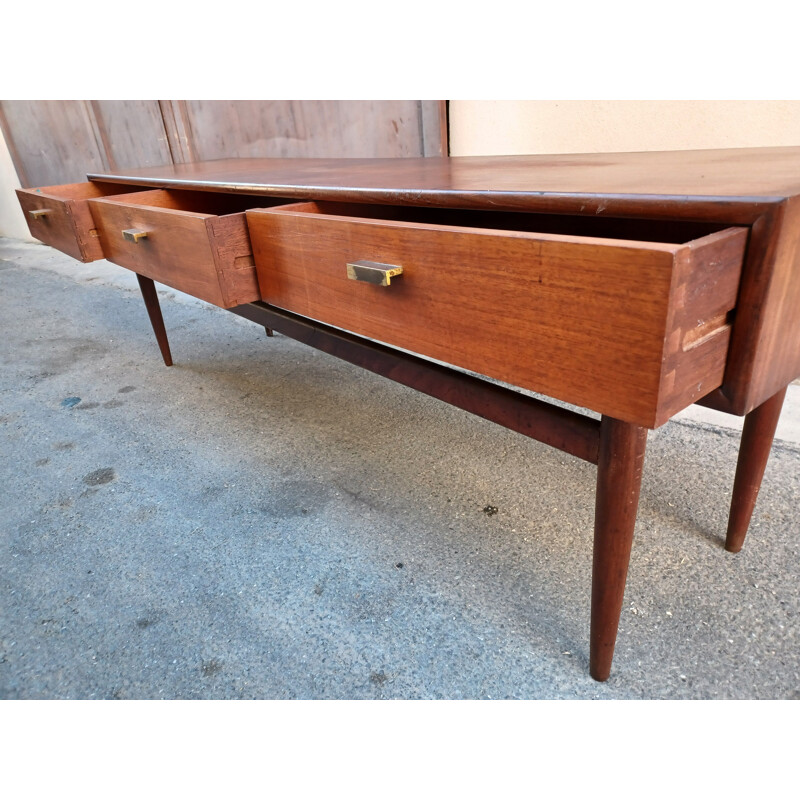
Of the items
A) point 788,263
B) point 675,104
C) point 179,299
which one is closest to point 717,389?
point 788,263

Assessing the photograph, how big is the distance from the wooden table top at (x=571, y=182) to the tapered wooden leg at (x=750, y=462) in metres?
0.35

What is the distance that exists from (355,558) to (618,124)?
127 cm

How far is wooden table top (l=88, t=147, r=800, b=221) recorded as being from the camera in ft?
1.77

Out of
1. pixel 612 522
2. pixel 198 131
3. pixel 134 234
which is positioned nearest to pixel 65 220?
pixel 134 234

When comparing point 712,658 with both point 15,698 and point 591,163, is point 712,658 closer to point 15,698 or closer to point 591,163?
point 591,163

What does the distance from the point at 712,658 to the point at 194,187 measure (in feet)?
3.80

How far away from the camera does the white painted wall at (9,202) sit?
4539mm

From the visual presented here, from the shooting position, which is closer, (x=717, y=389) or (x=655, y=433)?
(x=717, y=389)

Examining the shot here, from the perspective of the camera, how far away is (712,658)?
2.61 ft

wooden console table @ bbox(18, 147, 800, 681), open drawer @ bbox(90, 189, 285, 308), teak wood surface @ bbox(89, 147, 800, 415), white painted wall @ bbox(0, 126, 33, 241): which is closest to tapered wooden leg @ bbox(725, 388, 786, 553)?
wooden console table @ bbox(18, 147, 800, 681)

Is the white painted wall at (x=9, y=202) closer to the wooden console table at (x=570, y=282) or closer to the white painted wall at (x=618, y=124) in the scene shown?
the white painted wall at (x=618, y=124)

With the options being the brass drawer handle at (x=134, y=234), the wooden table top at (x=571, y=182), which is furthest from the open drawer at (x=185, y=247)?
the wooden table top at (x=571, y=182)

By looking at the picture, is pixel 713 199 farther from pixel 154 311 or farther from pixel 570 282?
pixel 154 311

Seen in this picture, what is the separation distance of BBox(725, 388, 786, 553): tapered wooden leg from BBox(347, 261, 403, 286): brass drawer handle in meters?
0.59
